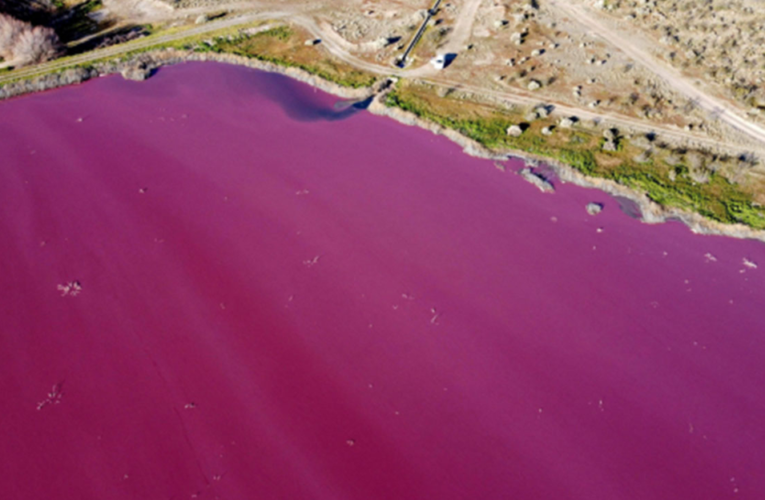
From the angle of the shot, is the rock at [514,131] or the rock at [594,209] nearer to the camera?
the rock at [594,209]

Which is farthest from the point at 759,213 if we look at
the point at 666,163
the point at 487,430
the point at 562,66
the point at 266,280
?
the point at 266,280

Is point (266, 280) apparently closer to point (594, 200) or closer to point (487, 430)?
point (487, 430)

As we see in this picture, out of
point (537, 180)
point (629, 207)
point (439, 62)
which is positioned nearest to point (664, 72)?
point (629, 207)

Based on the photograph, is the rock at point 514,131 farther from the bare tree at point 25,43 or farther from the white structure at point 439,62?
the bare tree at point 25,43

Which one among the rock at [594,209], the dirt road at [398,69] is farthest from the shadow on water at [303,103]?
the rock at [594,209]

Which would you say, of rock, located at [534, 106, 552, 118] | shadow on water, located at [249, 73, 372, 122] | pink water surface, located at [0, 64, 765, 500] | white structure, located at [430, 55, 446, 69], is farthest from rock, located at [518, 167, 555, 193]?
shadow on water, located at [249, 73, 372, 122]

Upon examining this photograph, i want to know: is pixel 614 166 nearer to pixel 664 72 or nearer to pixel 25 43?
pixel 664 72
